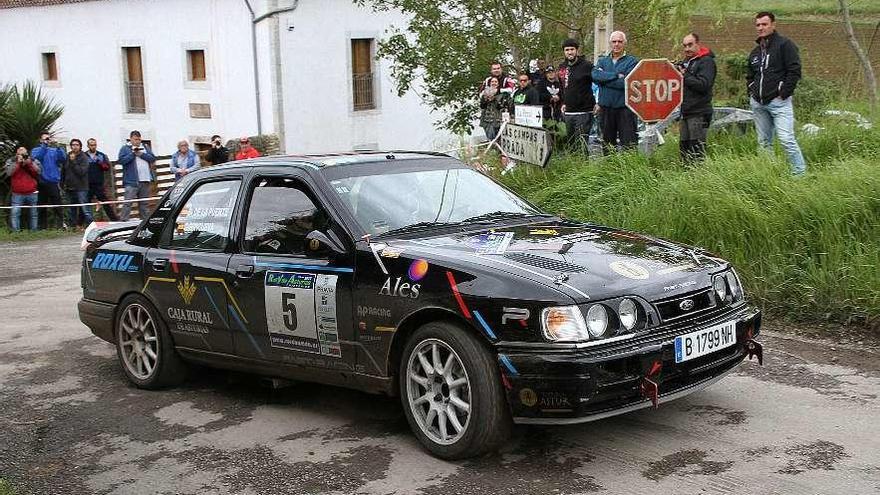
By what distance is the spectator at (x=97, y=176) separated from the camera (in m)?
21.0

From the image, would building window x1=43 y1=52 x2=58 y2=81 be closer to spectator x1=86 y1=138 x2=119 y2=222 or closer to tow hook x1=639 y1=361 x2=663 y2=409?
spectator x1=86 y1=138 x2=119 y2=222

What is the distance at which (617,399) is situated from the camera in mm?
5180

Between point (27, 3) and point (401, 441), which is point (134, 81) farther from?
point (401, 441)

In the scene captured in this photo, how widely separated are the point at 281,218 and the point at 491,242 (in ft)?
4.55

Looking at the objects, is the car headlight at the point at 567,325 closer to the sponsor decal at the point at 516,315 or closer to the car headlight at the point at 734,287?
the sponsor decal at the point at 516,315

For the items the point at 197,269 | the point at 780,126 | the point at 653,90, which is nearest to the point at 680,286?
the point at 197,269

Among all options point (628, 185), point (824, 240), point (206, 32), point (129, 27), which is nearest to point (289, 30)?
point (206, 32)

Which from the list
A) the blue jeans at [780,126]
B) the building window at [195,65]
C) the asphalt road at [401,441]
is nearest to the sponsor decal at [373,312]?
the asphalt road at [401,441]

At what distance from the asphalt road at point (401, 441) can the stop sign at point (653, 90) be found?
3.86 metres

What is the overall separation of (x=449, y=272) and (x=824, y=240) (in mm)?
3945

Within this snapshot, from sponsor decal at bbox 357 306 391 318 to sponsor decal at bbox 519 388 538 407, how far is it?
934 mm

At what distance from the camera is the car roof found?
665 cm

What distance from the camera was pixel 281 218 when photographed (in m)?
6.58

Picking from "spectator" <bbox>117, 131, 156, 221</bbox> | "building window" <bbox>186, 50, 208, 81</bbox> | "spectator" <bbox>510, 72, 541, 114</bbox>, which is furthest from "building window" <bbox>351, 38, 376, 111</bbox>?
"spectator" <bbox>510, 72, 541, 114</bbox>
